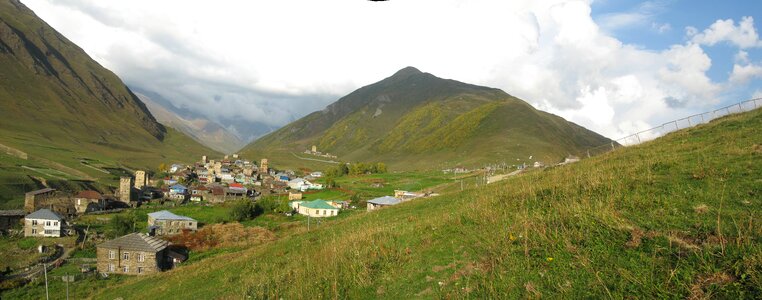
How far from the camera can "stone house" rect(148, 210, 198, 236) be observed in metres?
61.1

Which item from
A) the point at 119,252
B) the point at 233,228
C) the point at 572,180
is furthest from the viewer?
the point at 233,228

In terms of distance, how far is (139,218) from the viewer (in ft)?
242

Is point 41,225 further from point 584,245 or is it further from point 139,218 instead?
point 584,245

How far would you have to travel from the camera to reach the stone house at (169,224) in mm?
61075

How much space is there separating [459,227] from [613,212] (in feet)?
14.6

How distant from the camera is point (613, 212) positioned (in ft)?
32.2

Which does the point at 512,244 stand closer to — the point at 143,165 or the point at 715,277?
the point at 715,277

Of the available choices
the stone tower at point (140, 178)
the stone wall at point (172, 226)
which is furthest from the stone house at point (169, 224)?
the stone tower at point (140, 178)

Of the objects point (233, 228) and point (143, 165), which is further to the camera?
point (143, 165)

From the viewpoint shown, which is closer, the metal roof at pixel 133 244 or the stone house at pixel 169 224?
the metal roof at pixel 133 244

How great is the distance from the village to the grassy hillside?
85.0ft

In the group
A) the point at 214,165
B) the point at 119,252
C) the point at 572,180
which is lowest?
the point at 119,252

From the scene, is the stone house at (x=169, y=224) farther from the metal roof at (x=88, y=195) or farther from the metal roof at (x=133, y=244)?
the metal roof at (x=88, y=195)

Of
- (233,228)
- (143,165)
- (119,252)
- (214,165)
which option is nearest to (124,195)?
(233,228)
